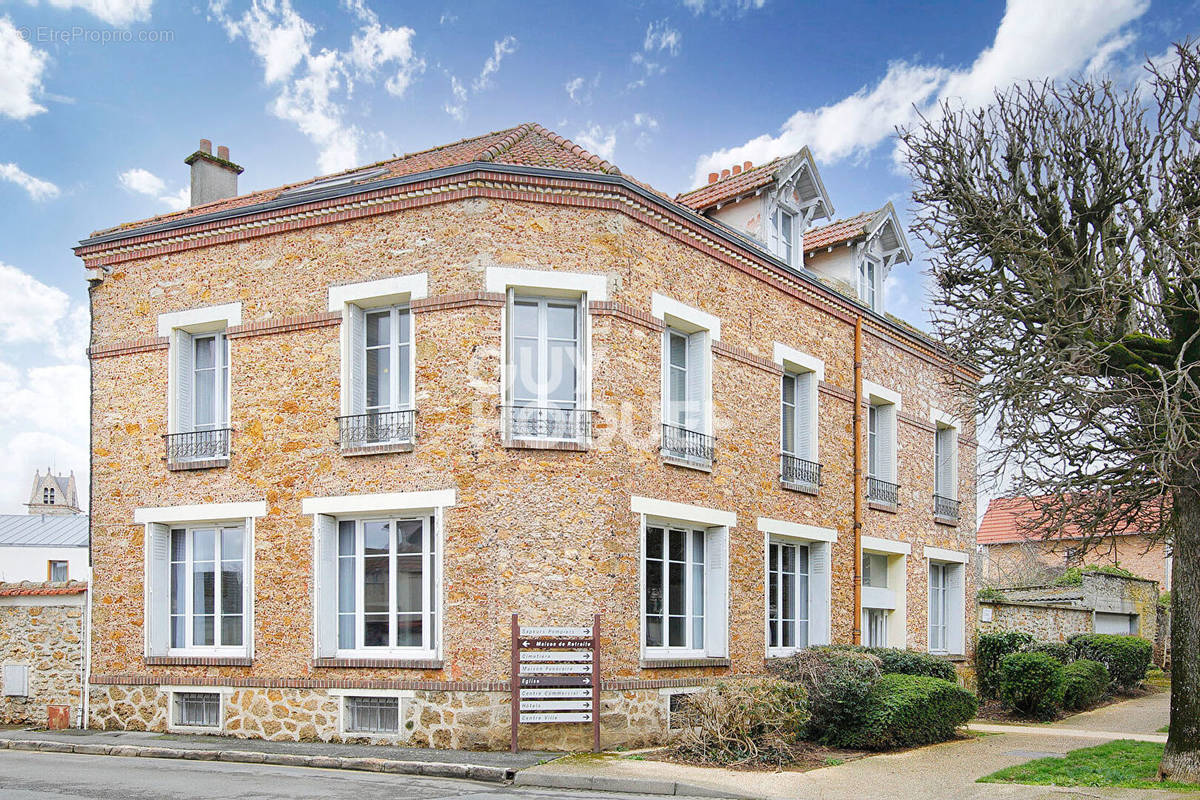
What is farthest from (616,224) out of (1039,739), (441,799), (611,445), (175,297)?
(1039,739)

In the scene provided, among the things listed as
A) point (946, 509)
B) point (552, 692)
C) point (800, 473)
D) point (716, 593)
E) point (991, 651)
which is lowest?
point (991, 651)

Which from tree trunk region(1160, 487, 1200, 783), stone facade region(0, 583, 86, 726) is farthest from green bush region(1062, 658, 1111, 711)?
stone facade region(0, 583, 86, 726)

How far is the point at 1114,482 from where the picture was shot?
520 inches

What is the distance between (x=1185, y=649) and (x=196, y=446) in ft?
42.2

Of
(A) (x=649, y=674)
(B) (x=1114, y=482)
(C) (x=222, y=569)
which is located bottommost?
(A) (x=649, y=674)

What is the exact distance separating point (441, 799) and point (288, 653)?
16.4 feet

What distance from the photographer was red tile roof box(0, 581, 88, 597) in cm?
1639

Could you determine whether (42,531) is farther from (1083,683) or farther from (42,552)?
(1083,683)

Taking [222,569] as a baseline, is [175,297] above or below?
above

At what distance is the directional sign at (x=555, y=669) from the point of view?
1352 centimetres

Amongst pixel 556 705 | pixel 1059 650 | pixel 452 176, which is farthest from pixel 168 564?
pixel 1059 650

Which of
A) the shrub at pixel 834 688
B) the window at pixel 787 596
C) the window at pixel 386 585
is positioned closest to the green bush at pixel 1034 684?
the window at pixel 787 596

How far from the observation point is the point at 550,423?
14.5 metres

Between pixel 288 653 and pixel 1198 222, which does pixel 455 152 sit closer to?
pixel 288 653
